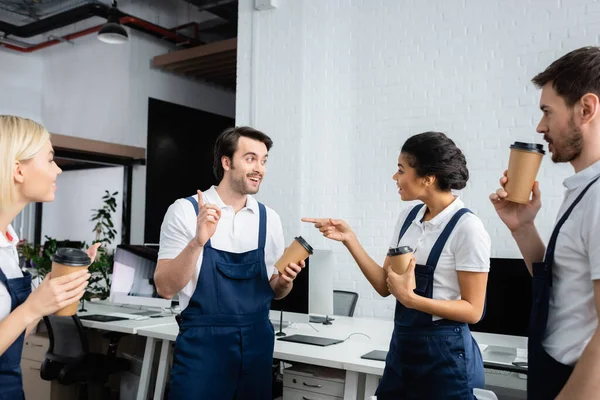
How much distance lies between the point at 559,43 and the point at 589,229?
3753mm

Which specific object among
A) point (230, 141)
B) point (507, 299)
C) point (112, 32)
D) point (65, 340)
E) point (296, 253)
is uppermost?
point (112, 32)

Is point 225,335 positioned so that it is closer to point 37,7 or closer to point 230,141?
point 230,141

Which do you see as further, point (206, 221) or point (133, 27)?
point (133, 27)

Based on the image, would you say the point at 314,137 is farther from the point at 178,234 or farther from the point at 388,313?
the point at 178,234

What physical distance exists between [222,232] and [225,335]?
422 mm

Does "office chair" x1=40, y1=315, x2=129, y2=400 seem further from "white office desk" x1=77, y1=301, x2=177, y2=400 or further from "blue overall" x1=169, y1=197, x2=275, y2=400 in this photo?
"blue overall" x1=169, y1=197, x2=275, y2=400

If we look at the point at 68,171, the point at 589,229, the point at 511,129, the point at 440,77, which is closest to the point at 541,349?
the point at 589,229

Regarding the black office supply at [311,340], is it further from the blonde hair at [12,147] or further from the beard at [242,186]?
the blonde hair at [12,147]

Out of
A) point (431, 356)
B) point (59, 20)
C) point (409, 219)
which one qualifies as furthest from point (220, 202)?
point (59, 20)

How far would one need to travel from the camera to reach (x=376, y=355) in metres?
2.68

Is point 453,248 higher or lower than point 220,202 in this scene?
lower

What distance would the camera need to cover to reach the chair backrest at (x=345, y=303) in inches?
162

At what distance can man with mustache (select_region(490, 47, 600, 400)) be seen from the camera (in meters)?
1.17

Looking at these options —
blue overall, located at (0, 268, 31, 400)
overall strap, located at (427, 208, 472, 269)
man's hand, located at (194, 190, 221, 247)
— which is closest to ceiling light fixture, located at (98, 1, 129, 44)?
man's hand, located at (194, 190, 221, 247)
